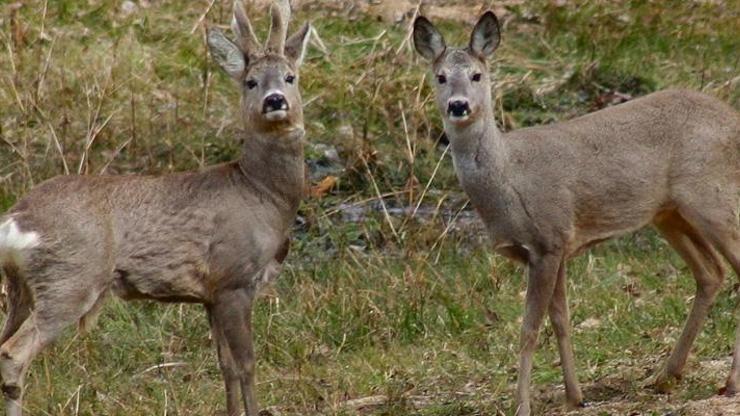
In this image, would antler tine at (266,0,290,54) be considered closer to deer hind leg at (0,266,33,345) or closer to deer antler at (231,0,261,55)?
deer antler at (231,0,261,55)

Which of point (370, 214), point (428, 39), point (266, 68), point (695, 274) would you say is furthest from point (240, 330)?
point (370, 214)

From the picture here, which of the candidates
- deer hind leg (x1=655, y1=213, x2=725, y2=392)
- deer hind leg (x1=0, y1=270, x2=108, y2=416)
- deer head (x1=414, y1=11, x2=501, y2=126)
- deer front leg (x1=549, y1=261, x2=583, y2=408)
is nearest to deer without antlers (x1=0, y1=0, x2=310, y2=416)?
deer hind leg (x1=0, y1=270, x2=108, y2=416)

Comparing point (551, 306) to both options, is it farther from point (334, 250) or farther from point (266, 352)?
point (334, 250)

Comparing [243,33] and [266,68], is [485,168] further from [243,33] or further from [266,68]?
[243,33]

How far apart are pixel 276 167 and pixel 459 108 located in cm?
91

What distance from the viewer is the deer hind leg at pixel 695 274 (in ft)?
29.0

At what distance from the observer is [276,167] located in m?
8.88

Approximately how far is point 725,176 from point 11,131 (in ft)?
16.8

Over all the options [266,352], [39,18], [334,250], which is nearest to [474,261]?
[334,250]

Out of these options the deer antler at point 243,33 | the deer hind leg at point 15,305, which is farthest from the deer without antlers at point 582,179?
the deer hind leg at point 15,305

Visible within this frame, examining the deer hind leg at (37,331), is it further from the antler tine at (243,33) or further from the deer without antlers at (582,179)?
the deer without antlers at (582,179)

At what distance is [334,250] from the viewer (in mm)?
11297

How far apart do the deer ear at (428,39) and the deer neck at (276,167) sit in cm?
76

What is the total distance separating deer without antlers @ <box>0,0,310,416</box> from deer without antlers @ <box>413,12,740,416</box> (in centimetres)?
81
